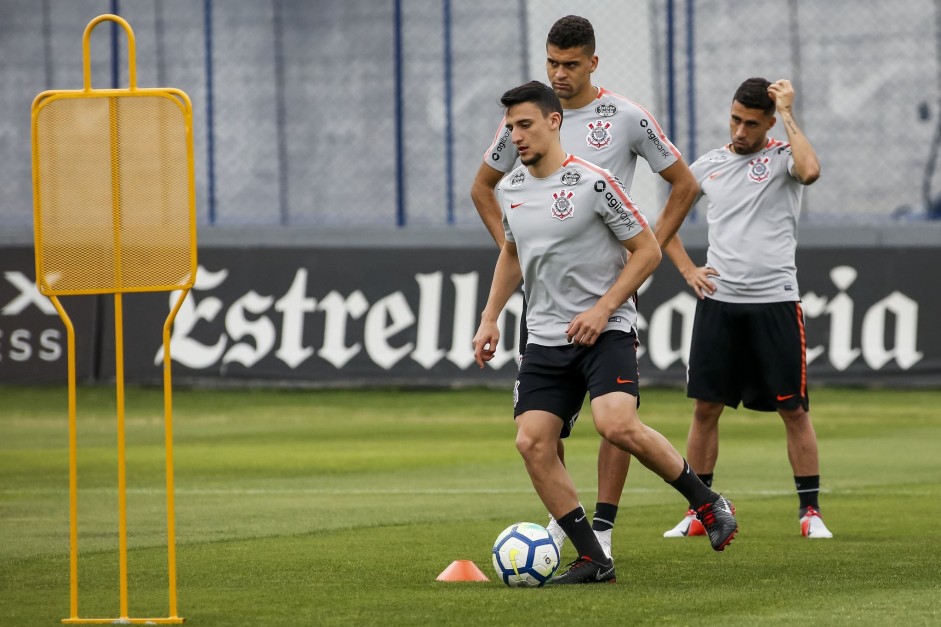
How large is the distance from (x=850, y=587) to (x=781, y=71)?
54.2 feet

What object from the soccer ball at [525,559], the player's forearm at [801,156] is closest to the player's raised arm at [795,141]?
the player's forearm at [801,156]

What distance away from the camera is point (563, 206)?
668 centimetres

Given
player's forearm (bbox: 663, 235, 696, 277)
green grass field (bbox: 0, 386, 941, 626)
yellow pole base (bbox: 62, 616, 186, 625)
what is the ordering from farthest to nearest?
player's forearm (bbox: 663, 235, 696, 277), green grass field (bbox: 0, 386, 941, 626), yellow pole base (bbox: 62, 616, 186, 625)

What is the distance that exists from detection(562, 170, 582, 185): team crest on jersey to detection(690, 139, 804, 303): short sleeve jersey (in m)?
2.09

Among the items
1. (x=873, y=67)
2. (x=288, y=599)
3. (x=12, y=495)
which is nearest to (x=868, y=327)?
(x=873, y=67)

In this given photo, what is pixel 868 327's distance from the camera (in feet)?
56.2

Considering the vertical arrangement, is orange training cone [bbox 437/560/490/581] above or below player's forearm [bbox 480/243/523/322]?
below

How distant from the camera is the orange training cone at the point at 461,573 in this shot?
672 cm

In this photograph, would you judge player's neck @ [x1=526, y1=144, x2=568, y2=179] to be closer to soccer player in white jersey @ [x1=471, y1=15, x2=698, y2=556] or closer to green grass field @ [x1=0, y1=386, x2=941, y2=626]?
soccer player in white jersey @ [x1=471, y1=15, x2=698, y2=556]

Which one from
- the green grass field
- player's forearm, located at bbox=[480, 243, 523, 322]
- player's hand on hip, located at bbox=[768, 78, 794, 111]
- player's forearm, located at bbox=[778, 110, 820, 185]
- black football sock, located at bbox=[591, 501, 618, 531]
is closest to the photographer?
the green grass field

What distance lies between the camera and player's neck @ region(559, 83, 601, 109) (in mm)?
7488

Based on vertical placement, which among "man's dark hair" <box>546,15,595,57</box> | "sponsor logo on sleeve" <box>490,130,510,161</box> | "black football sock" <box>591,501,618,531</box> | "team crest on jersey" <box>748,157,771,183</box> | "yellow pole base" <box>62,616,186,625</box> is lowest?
"yellow pole base" <box>62,616,186,625</box>

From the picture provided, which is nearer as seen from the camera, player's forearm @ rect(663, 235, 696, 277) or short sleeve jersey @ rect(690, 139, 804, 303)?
player's forearm @ rect(663, 235, 696, 277)

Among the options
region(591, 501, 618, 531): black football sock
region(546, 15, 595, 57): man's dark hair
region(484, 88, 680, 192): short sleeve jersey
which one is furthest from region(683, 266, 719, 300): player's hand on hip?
region(546, 15, 595, 57): man's dark hair
